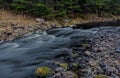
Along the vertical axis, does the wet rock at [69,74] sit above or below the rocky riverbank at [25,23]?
above

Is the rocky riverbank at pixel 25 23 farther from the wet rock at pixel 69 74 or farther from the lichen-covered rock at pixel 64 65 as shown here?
the wet rock at pixel 69 74

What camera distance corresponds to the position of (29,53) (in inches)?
753

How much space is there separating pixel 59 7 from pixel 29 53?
2104 cm

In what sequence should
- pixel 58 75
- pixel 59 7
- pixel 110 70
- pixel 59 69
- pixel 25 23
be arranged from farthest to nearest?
pixel 59 7 < pixel 25 23 < pixel 59 69 < pixel 110 70 < pixel 58 75

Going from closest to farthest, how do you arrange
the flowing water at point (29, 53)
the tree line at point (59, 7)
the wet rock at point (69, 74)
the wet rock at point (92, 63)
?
1. the wet rock at point (69, 74)
2. the wet rock at point (92, 63)
3. the flowing water at point (29, 53)
4. the tree line at point (59, 7)

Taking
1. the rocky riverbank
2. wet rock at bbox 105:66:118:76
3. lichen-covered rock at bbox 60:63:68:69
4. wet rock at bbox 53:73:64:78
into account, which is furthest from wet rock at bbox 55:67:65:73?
the rocky riverbank

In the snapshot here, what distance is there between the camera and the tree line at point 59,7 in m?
35.5

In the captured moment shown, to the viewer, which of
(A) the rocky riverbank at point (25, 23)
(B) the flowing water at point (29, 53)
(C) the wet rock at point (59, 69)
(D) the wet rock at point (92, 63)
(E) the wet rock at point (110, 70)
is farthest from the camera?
(A) the rocky riverbank at point (25, 23)

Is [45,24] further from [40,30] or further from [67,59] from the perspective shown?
[67,59]

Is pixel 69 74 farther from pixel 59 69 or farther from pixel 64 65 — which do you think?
pixel 64 65

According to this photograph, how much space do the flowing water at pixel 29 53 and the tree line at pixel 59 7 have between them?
9107 mm

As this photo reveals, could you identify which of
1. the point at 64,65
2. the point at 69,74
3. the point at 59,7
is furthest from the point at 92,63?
the point at 59,7

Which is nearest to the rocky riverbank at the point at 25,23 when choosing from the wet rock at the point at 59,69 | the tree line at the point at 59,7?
the tree line at the point at 59,7

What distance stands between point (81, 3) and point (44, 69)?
29337 millimetres
